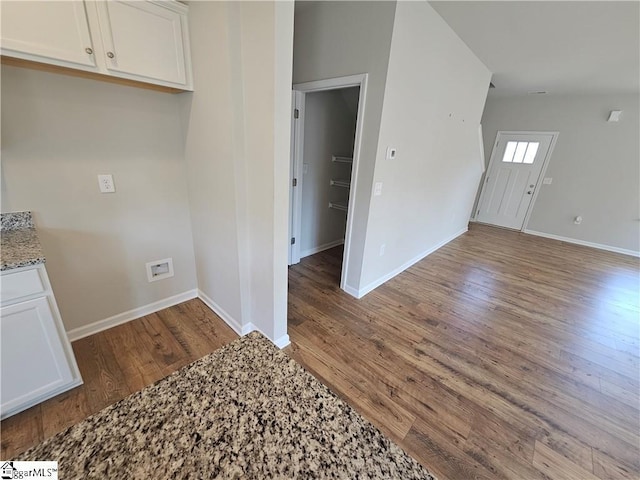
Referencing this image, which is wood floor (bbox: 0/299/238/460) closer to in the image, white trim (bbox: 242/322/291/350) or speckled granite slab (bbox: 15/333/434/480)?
white trim (bbox: 242/322/291/350)

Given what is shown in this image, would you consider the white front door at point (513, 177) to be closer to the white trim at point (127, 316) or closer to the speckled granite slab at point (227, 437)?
the white trim at point (127, 316)

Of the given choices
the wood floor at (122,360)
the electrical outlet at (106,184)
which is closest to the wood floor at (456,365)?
the wood floor at (122,360)

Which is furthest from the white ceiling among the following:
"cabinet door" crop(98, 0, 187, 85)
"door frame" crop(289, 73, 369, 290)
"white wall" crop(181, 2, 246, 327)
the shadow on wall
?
the shadow on wall

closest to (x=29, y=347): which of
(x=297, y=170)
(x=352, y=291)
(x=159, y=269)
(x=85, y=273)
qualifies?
(x=85, y=273)

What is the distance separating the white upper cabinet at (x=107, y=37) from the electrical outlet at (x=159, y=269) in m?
1.37

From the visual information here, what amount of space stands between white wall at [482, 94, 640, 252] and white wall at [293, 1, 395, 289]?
186 inches

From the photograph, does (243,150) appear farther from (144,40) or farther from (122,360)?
(122,360)

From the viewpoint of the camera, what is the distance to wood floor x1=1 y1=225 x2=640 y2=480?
1464mm

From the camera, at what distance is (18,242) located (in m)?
1.46

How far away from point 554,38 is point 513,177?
347cm

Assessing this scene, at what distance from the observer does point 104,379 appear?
67.9 inches

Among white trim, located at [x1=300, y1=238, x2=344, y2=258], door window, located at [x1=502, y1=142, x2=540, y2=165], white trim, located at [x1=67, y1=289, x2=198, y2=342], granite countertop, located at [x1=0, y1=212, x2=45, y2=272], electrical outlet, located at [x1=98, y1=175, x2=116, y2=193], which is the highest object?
door window, located at [x1=502, y1=142, x2=540, y2=165]

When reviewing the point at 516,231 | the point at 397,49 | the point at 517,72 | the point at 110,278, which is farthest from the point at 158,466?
the point at 516,231

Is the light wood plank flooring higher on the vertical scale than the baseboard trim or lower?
lower
